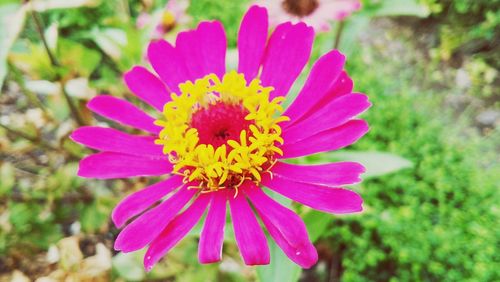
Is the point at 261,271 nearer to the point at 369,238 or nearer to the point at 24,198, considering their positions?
the point at 369,238

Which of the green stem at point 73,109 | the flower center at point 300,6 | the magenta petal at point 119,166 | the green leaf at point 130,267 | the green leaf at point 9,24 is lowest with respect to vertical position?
the green leaf at point 130,267

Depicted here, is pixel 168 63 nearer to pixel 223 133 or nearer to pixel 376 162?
pixel 223 133

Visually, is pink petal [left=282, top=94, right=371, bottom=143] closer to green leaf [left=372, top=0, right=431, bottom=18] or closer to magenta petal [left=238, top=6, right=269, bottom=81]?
magenta petal [left=238, top=6, right=269, bottom=81]

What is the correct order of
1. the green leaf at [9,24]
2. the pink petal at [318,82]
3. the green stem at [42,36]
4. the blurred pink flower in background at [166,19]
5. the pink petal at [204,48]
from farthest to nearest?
the blurred pink flower in background at [166,19]
the green stem at [42,36]
the green leaf at [9,24]
the pink petal at [204,48]
the pink petal at [318,82]

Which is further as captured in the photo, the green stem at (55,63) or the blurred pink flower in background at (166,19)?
the blurred pink flower in background at (166,19)

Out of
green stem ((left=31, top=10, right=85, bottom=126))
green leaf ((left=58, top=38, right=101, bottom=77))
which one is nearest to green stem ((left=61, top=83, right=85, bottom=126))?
green stem ((left=31, top=10, right=85, bottom=126))

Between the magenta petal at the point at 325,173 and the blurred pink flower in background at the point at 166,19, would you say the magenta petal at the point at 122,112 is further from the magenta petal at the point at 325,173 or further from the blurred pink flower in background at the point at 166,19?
the blurred pink flower in background at the point at 166,19

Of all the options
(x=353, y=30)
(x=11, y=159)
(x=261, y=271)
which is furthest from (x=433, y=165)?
(x=11, y=159)

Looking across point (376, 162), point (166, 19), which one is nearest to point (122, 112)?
point (376, 162)

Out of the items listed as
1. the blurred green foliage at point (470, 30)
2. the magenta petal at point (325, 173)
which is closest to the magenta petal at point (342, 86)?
the magenta petal at point (325, 173)
